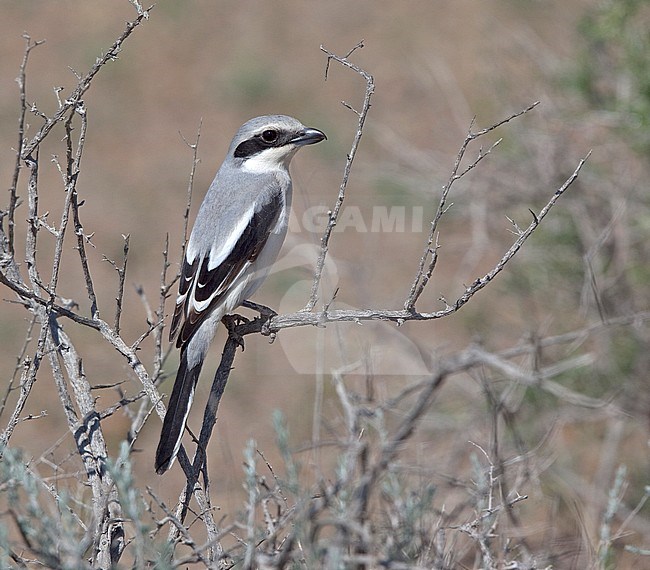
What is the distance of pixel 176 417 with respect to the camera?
10.2ft

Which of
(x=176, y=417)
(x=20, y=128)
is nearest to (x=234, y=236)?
(x=176, y=417)

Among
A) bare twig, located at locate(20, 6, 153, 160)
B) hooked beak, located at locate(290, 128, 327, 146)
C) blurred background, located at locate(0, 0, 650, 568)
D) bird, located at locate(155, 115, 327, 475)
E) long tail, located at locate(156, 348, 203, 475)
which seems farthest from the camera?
blurred background, located at locate(0, 0, 650, 568)

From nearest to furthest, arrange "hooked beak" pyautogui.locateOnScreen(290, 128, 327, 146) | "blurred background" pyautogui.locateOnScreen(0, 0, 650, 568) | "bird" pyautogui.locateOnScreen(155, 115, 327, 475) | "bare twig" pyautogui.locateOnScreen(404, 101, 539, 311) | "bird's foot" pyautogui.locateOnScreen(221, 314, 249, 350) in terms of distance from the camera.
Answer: "bare twig" pyautogui.locateOnScreen(404, 101, 539, 311)
"bird's foot" pyautogui.locateOnScreen(221, 314, 249, 350)
"bird" pyautogui.locateOnScreen(155, 115, 327, 475)
"hooked beak" pyautogui.locateOnScreen(290, 128, 327, 146)
"blurred background" pyautogui.locateOnScreen(0, 0, 650, 568)

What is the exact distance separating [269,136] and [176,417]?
149 centimetres

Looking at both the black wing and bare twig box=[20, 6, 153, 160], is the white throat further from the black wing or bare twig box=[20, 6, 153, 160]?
bare twig box=[20, 6, 153, 160]

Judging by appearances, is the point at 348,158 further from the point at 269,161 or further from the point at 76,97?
the point at 269,161

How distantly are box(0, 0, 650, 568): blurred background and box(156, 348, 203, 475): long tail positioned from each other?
181mm

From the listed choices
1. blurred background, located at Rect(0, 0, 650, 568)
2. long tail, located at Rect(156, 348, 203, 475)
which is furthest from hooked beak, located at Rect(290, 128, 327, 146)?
long tail, located at Rect(156, 348, 203, 475)

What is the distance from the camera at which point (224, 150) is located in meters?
13.3

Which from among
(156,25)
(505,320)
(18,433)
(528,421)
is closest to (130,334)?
(18,433)

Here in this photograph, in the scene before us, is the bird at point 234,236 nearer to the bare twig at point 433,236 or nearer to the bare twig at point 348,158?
the bare twig at point 348,158

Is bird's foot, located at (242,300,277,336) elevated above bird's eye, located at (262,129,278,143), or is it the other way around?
bird's eye, located at (262,129,278,143)

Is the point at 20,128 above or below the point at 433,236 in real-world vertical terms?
above

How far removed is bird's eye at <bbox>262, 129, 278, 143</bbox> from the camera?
4.04 meters
